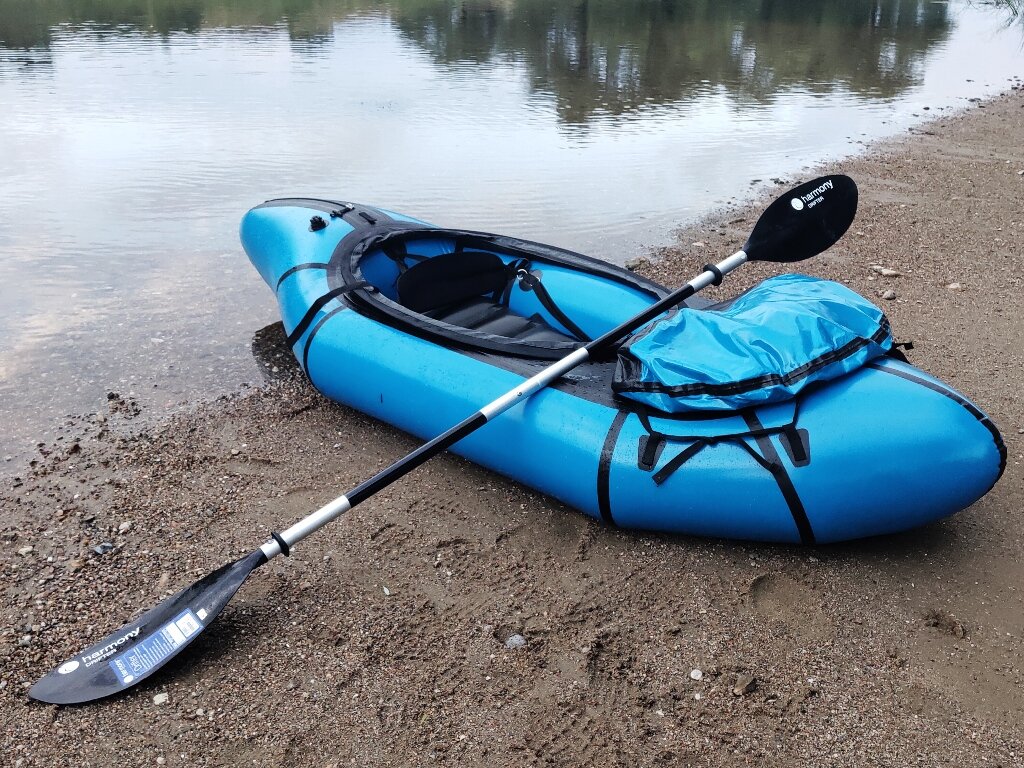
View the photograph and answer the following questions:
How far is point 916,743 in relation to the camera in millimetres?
2451

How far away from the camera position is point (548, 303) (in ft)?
14.6

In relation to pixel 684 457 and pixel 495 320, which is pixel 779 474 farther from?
pixel 495 320

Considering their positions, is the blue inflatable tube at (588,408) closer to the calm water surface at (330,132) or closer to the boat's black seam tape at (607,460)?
the boat's black seam tape at (607,460)

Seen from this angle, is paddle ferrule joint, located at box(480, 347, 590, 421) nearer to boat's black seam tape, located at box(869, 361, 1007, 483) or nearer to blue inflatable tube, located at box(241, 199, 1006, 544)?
blue inflatable tube, located at box(241, 199, 1006, 544)

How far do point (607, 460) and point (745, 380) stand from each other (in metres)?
0.57

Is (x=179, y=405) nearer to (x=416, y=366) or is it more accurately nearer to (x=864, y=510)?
(x=416, y=366)

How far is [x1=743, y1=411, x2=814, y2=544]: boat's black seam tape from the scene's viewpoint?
2.91 m

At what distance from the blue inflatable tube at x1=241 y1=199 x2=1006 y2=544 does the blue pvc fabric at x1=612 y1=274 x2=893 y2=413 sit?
0.07 metres

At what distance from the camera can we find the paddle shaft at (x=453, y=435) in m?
2.93

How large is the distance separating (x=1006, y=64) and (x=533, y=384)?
16.7 meters

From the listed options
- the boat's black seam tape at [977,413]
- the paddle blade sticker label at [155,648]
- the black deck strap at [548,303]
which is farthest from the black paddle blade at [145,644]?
the boat's black seam tape at [977,413]

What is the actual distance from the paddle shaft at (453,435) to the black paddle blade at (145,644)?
145mm

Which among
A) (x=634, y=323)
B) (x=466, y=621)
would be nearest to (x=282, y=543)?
(x=466, y=621)

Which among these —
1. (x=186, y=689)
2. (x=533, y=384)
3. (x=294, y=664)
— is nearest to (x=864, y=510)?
(x=533, y=384)
